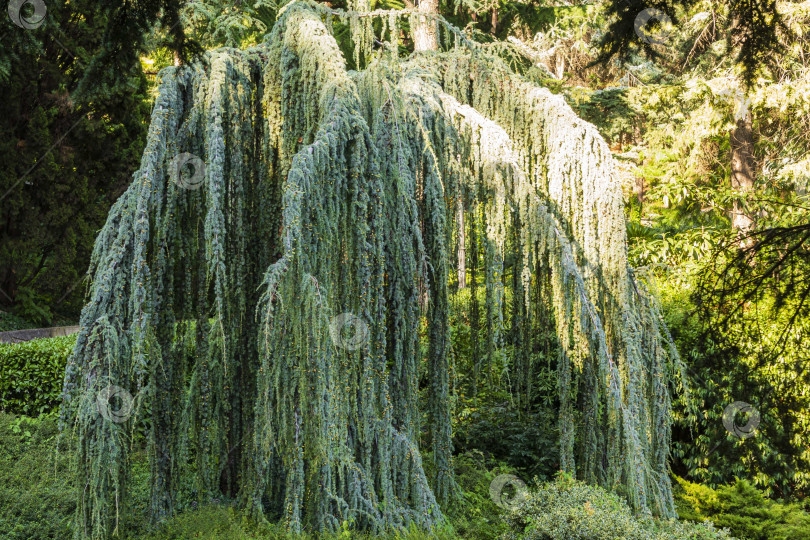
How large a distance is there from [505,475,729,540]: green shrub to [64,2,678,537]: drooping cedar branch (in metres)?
0.14

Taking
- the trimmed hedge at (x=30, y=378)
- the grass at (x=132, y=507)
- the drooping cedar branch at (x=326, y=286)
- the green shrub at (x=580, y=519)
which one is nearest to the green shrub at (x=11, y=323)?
the trimmed hedge at (x=30, y=378)

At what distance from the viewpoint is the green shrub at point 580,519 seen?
3.68m

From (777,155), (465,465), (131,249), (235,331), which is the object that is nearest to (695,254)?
(777,155)

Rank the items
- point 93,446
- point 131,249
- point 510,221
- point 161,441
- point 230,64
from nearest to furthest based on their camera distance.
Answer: point 93,446 < point 131,249 < point 161,441 < point 230,64 < point 510,221

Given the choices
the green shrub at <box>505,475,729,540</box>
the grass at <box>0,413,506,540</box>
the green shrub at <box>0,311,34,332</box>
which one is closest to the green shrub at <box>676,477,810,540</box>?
the green shrub at <box>505,475,729,540</box>

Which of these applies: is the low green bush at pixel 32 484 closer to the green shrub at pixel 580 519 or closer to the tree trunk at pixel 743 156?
the green shrub at pixel 580 519

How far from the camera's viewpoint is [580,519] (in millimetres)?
3725

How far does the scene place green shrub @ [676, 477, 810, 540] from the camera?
5438mm

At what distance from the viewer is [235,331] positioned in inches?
150

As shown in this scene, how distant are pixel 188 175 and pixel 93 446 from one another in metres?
1.56

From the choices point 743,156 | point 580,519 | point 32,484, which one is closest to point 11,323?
point 32,484

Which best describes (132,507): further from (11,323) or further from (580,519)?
(11,323)

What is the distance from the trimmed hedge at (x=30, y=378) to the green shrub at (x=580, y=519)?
19.0 ft

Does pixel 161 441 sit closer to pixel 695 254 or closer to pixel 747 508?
pixel 747 508
